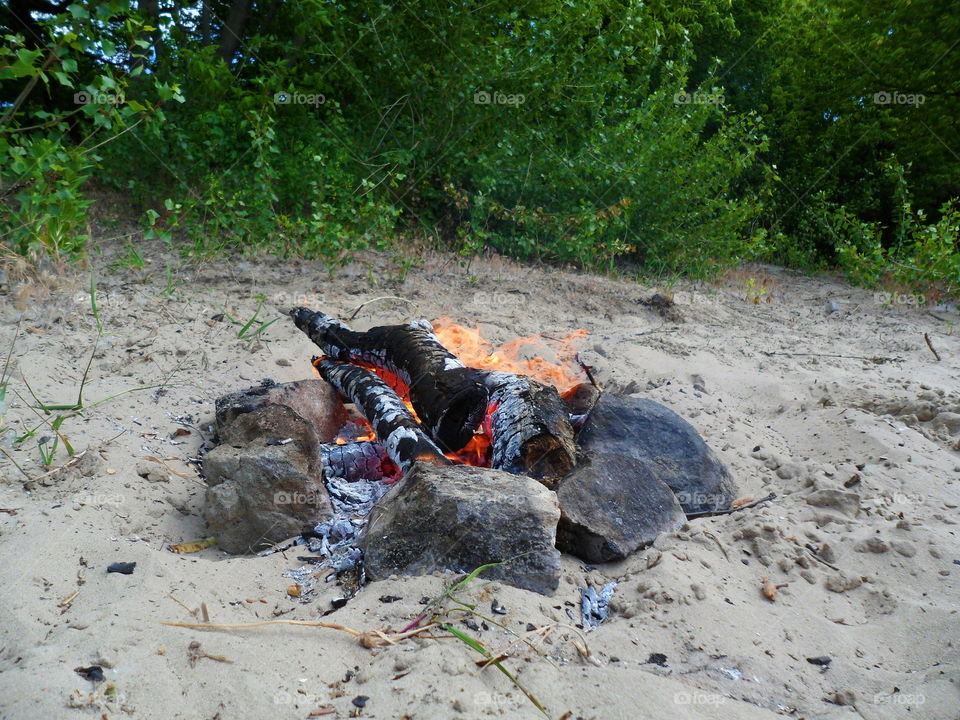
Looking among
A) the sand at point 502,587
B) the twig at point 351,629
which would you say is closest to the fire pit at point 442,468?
the sand at point 502,587

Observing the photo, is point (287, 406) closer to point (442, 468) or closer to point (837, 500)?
point (442, 468)

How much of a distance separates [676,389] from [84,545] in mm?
3184

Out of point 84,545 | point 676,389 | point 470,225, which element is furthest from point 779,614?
point 470,225

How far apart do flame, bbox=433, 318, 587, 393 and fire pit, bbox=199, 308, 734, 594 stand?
1.55 ft

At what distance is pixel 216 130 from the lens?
251 inches

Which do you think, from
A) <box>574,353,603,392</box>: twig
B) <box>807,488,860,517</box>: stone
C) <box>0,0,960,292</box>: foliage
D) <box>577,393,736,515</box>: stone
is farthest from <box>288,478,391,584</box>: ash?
<box>0,0,960,292</box>: foliage

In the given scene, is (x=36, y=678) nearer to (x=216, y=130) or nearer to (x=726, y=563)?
(x=726, y=563)

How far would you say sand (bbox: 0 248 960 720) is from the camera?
1798 mm

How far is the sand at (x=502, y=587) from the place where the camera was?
1.80 m

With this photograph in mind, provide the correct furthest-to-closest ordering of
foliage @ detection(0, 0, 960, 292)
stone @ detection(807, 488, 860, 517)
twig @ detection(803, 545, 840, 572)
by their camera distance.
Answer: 1. foliage @ detection(0, 0, 960, 292)
2. stone @ detection(807, 488, 860, 517)
3. twig @ detection(803, 545, 840, 572)

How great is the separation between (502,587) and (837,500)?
1686 mm

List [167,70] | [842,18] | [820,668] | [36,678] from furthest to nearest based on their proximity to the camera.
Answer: [842,18] < [167,70] < [820,668] < [36,678]

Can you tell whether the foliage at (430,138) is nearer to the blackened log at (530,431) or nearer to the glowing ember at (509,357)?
the glowing ember at (509,357)

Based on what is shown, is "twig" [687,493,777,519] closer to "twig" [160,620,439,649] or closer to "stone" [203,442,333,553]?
"twig" [160,620,439,649]
